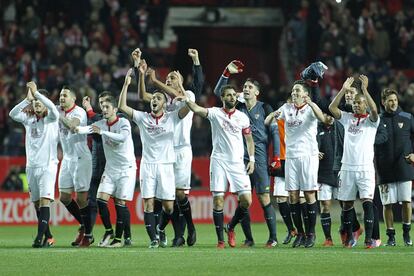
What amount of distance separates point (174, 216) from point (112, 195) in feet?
3.35

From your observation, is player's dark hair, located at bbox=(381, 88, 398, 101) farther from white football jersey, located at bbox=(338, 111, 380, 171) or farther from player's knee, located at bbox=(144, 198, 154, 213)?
player's knee, located at bbox=(144, 198, 154, 213)

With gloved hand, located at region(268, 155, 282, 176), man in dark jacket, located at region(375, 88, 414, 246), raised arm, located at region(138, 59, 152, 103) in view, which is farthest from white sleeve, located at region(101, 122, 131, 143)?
man in dark jacket, located at region(375, 88, 414, 246)

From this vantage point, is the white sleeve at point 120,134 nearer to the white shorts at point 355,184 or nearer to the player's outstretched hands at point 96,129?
the player's outstretched hands at point 96,129

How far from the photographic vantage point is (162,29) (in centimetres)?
3288

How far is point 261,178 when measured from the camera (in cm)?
1847

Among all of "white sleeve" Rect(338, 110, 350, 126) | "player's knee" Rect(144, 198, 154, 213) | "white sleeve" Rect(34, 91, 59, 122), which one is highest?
"white sleeve" Rect(34, 91, 59, 122)

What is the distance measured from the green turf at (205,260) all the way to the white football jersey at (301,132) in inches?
55.8

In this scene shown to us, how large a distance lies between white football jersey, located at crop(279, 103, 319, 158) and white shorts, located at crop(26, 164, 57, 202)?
3.51 meters

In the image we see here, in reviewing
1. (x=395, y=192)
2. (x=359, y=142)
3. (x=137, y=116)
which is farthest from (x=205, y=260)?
(x=395, y=192)

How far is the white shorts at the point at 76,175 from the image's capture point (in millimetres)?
18562

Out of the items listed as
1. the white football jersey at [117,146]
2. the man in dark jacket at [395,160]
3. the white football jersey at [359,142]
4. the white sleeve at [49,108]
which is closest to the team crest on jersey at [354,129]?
the white football jersey at [359,142]

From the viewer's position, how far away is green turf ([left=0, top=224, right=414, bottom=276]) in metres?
14.2

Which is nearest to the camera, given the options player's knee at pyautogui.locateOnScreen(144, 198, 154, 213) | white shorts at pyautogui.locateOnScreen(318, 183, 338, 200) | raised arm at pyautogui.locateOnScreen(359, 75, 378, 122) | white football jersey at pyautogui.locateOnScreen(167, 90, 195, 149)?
raised arm at pyautogui.locateOnScreen(359, 75, 378, 122)

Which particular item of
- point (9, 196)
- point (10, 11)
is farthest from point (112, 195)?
point (10, 11)
